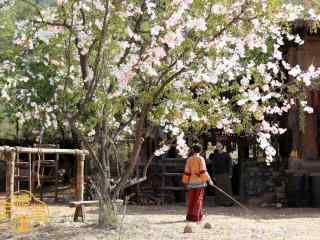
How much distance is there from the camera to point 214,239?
9.54 m

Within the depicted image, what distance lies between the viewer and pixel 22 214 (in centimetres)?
1051

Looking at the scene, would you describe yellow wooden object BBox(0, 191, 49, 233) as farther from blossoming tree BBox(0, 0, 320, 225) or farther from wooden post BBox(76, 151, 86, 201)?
wooden post BBox(76, 151, 86, 201)

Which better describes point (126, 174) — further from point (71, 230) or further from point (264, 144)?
point (264, 144)

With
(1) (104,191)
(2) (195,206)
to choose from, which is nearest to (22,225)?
(1) (104,191)

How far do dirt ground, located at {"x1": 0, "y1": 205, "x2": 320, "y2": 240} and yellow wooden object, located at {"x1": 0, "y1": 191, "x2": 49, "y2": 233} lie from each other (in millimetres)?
242

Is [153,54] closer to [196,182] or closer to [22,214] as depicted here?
[196,182]

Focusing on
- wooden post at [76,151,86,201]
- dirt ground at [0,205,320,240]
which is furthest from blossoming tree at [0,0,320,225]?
wooden post at [76,151,86,201]

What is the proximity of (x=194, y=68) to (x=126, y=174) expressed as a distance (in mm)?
2260

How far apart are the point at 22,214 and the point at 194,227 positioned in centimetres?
307

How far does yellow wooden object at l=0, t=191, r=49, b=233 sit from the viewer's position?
1017 cm

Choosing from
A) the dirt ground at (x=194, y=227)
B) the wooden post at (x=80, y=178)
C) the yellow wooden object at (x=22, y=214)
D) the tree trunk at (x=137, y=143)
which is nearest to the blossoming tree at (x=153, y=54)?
the tree trunk at (x=137, y=143)

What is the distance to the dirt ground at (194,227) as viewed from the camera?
967cm

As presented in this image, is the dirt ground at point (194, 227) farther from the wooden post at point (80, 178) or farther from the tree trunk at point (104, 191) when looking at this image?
the wooden post at point (80, 178)

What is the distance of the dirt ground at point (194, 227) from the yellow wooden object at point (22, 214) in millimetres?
242
